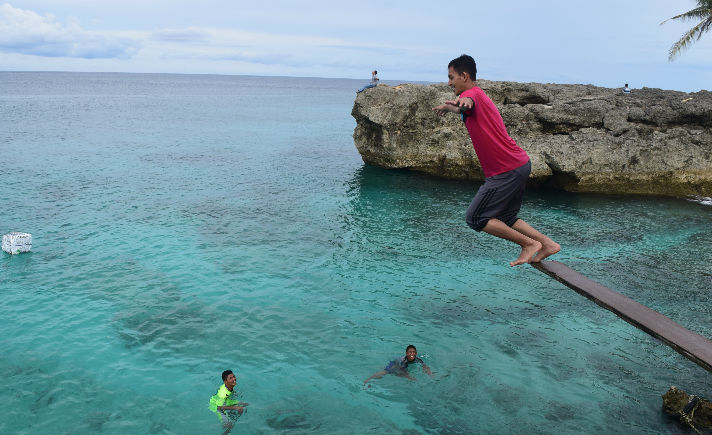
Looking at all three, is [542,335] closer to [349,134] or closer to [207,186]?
[207,186]

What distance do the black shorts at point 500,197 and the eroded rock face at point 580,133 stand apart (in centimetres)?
2650

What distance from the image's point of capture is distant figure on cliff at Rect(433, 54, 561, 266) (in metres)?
6.61

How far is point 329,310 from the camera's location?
54.9ft

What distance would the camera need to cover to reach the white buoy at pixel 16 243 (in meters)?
19.8

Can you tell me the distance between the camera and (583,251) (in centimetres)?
2256

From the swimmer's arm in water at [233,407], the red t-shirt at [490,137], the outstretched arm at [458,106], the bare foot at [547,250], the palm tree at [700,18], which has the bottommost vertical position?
the swimmer's arm in water at [233,407]

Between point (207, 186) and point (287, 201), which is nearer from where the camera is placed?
point (287, 201)

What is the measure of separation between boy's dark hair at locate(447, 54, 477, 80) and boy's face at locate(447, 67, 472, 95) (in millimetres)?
48

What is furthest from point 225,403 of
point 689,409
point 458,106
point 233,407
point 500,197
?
point 689,409

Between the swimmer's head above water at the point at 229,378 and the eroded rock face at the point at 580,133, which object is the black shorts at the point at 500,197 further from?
the eroded rock face at the point at 580,133

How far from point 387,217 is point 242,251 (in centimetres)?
893

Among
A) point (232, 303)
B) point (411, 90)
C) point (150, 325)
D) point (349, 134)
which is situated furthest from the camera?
point (349, 134)

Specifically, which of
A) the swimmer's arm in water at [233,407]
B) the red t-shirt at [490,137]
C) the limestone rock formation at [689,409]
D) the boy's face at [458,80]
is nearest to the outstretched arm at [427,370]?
the swimmer's arm in water at [233,407]

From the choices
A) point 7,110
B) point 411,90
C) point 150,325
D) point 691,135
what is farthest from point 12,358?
point 7,110
